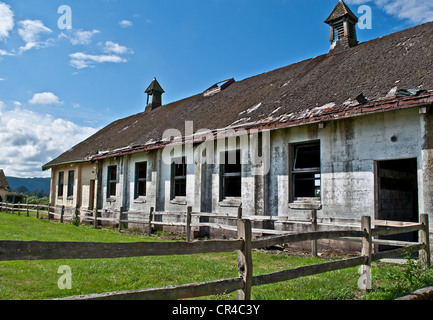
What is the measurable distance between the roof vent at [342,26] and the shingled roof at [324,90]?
0.62m

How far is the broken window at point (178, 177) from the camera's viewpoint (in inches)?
541

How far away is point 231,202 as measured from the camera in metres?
11.5

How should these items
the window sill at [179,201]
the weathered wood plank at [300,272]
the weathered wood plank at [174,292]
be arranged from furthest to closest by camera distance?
the window sill at [179,201] → the weathered wood plank at [300,272] → the weathered wood plank at [174,292]

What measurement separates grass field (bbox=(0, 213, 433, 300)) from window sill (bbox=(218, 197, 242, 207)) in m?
3.24

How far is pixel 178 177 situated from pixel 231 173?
2.79 m

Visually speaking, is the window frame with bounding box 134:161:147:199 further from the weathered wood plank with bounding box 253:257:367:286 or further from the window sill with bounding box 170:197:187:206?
the weathered wood plank with bounding box 253:257:367:286

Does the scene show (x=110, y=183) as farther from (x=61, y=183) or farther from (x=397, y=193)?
(x=397, y=193)

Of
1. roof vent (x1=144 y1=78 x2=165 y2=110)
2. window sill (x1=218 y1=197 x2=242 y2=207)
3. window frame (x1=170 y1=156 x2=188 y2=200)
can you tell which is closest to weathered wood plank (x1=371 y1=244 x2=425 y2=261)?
window sill (x1=218 y1=197 x2=242 y2=207)

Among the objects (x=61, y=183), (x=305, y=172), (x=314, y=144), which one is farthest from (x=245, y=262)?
(x=61, y=183)

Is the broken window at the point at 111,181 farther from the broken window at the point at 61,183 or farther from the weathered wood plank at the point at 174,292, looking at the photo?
the weathered wood plank at the point at 174,292

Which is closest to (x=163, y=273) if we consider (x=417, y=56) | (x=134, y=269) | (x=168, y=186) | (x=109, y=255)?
(x=134, y=269)

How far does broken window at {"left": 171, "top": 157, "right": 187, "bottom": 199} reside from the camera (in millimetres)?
13742

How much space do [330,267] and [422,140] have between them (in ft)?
14.7

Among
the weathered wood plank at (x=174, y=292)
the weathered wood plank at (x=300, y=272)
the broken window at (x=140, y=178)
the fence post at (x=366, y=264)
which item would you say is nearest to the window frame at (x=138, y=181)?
the broken window at (x=140, y=178)
